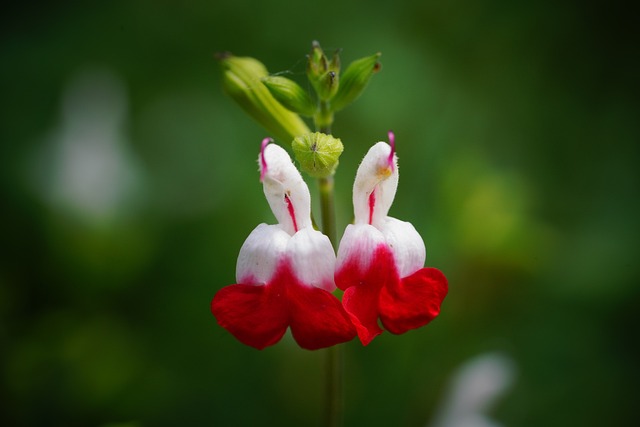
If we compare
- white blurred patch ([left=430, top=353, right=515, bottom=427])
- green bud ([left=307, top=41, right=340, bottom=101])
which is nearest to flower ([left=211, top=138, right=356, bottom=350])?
green bud ([left=307, top=41, right=340, bottom=101])

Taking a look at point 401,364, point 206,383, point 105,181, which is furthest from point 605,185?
point 105,181

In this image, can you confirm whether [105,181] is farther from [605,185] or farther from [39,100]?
[605,185]

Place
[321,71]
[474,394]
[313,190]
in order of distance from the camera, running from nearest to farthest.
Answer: [321,71] < [474,394] < [313,190]

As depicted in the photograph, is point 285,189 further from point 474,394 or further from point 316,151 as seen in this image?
point 474,394

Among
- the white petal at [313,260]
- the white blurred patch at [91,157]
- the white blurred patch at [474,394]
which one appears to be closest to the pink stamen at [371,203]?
the white petal at [313,260]

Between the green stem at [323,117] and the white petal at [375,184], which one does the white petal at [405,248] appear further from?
the green stem at [323,117]

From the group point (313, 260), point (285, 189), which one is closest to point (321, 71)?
point (285, 189)
